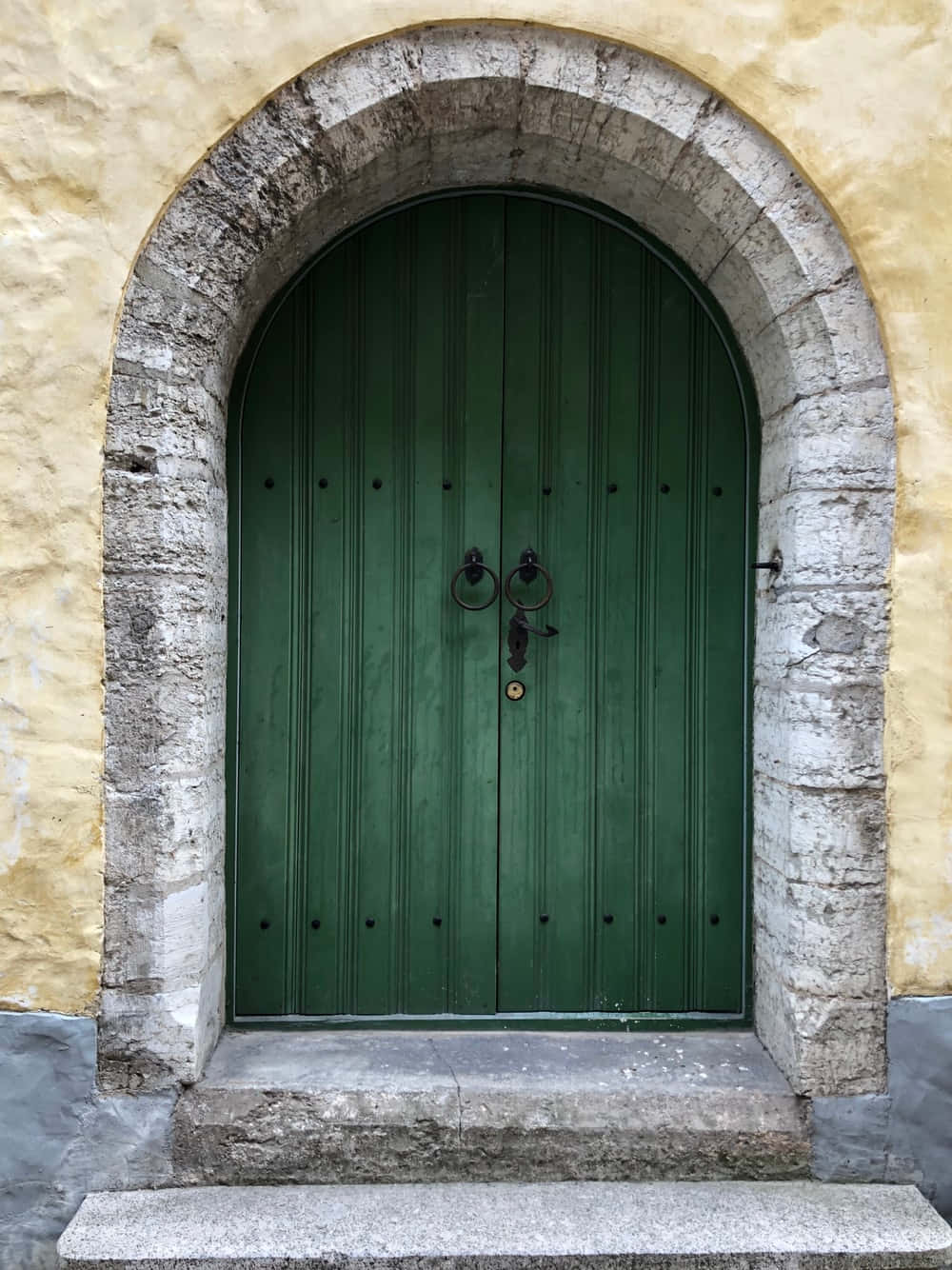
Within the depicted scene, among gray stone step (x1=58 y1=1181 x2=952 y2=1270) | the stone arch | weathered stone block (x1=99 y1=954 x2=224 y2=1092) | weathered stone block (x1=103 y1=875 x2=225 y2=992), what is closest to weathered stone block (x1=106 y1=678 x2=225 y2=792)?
the stone arch

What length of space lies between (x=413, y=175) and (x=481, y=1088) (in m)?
2.40

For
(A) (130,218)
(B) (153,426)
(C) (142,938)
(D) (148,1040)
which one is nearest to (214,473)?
(B) (153,426)

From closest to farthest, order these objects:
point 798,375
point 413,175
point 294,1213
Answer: point 294,1213 → point 798,375 → point 413,175

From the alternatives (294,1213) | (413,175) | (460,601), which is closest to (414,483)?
(460,601)

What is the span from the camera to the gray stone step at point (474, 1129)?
7.57ft

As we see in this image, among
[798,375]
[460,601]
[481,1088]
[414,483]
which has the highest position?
[798,375]

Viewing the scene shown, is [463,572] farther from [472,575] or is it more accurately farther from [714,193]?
[714,193]

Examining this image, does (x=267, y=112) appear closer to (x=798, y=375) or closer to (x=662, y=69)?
(x=662, y=69)

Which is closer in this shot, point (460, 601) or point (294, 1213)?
point (294, 1213)

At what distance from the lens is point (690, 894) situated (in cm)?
268

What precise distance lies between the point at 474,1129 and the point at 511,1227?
0.23m

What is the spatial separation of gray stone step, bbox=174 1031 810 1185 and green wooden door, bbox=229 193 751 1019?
1.04 feet

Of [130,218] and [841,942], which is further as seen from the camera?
[841,942]

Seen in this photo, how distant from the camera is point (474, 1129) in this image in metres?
2.33
